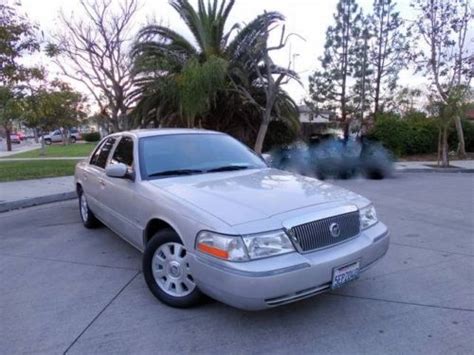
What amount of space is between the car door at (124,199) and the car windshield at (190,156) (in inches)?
8.3

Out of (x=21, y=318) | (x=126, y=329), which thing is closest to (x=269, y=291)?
(x=126, y=329)

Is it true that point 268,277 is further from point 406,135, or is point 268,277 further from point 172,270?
point 406,135

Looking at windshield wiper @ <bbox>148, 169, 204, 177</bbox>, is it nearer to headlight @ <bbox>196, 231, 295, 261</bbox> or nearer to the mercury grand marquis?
the mercury grand marquis

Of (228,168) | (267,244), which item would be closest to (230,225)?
(267,244)

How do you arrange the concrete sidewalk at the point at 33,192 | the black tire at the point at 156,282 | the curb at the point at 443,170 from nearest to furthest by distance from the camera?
the black tire at the point at 156,282
the concrete sidewalk at the point at 33,192
the curb at the point at 443,170

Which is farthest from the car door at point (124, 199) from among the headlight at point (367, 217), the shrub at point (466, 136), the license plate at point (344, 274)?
the shrub at point (466, 136)

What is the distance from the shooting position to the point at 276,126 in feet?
55.6

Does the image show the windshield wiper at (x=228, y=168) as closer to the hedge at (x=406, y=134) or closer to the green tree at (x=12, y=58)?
the green tree at (x=12, y=58)

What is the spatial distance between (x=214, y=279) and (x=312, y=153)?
30.8 feet

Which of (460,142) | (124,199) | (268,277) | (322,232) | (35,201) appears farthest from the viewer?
(460,142)

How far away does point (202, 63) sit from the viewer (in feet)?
47.9

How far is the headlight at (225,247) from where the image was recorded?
2.86 metres

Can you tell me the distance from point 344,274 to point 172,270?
146 cm

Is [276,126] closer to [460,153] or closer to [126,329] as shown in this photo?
[460,153]
